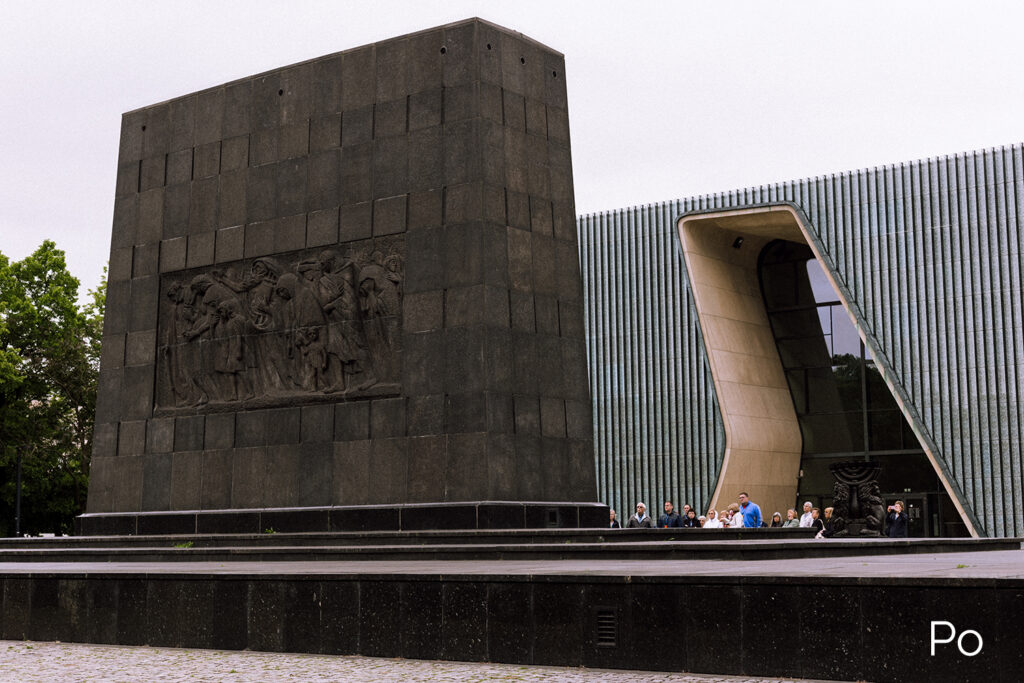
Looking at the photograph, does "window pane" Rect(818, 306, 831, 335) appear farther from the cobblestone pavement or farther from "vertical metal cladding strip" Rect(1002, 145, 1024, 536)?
the cobblestone pavement

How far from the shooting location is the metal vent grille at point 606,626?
31.4 ft

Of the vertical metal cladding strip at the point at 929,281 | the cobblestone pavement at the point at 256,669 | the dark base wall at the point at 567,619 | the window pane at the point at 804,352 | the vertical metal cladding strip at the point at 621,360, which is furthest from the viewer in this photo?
the window pane at the point at 804,352

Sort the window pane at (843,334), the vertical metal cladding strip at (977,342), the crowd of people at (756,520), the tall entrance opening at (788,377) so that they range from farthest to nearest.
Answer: the window pane at (843,334)
the tall entrance opening at (788,377)
the vertical metal cladding strip at (977,342)
the crowd of people at (756,520)

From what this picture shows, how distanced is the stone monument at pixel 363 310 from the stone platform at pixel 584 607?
2487 millimetres

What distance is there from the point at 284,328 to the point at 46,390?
28.8m

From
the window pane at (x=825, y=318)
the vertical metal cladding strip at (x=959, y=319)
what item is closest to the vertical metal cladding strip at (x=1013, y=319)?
the vertical metal cladding strip at (x=959, y=319)

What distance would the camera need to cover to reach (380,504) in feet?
56.7

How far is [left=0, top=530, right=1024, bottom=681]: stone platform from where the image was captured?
8.22 meters

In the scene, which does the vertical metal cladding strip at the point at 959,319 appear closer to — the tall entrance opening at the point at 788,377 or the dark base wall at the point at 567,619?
the tall entrance opening at the point at 788,377

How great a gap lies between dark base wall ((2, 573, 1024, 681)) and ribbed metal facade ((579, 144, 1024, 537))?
86.6 ft

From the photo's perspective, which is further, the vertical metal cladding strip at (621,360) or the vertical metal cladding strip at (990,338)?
the vertical metal cladding strip at (621,360)

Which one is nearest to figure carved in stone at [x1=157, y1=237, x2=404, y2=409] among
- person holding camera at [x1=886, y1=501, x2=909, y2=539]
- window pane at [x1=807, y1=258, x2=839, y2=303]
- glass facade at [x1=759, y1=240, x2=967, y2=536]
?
person holding camera at [x1=886, y1=501, x2=909, y2=539]

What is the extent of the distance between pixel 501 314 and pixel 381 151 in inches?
128

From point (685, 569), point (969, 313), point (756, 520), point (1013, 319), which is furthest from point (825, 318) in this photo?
point (685, 569)
